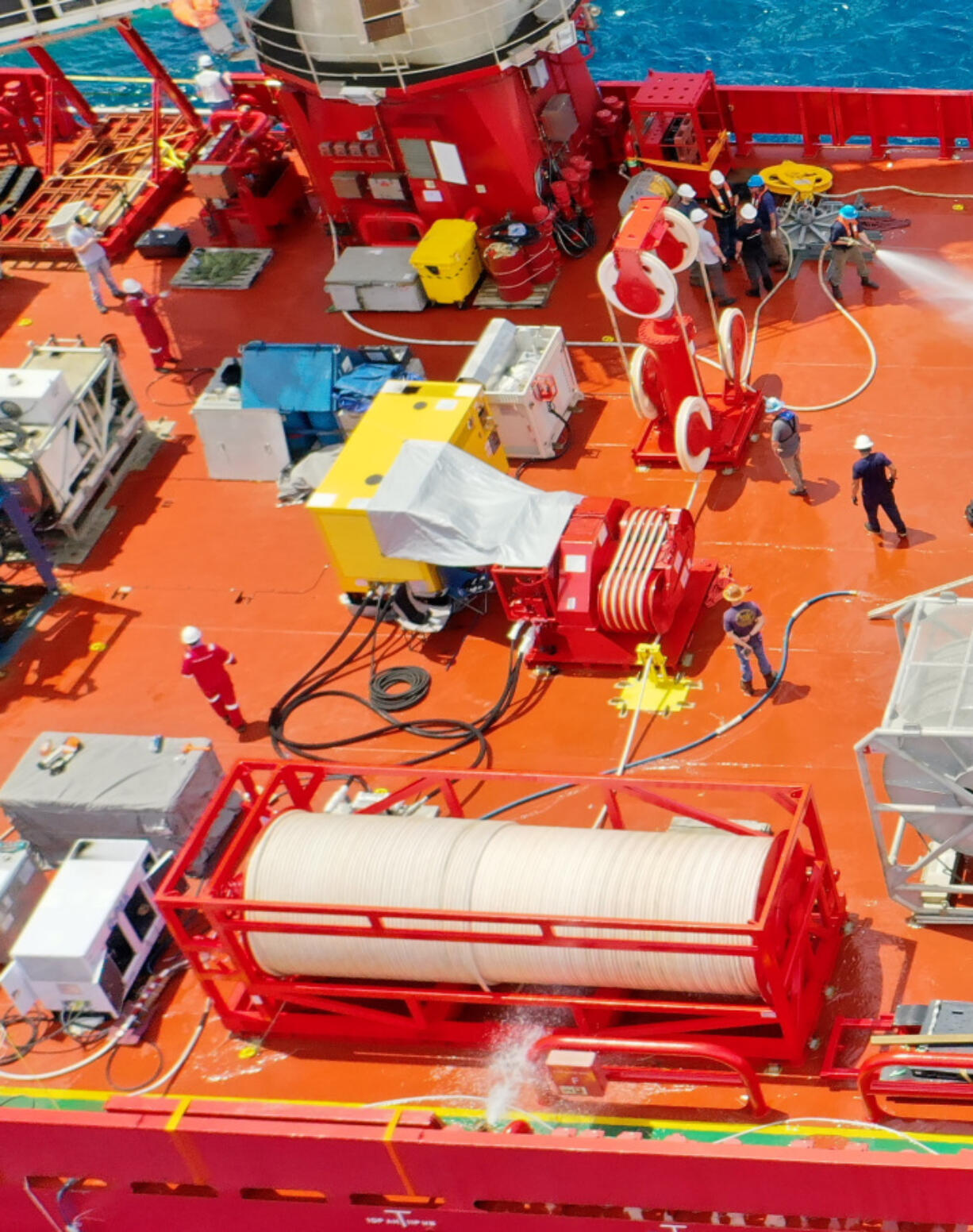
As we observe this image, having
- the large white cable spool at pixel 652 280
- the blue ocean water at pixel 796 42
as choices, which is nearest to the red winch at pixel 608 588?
the large white cable spool at pixel 652 280

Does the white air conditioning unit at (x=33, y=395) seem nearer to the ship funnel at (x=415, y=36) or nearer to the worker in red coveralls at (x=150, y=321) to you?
the worker in red coveralls at (x=150, y=321)

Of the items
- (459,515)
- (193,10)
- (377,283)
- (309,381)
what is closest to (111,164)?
(377,283)

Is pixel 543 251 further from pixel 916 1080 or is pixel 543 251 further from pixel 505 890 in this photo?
pixel 916 1080

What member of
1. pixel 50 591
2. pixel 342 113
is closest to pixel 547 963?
pixel 50 591

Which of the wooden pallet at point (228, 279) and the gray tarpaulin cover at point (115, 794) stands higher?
the wooden pallet at point (228, 279)

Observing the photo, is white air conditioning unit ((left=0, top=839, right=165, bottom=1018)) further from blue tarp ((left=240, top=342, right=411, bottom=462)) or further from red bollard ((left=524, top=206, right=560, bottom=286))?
red bollard ((left=524, top=206, right=560, bottom=286))

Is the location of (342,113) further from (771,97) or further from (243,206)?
(771,97)
